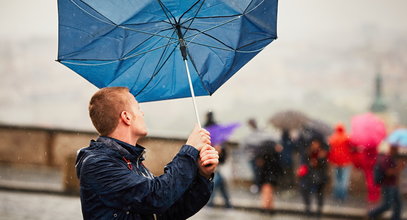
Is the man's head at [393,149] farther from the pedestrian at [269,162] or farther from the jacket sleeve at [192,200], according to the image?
the jacket sleeve at [192,200]

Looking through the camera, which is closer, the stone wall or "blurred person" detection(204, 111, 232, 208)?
"blurred person" detection(204, 111, 232, 208)

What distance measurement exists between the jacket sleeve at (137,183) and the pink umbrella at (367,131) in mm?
7223

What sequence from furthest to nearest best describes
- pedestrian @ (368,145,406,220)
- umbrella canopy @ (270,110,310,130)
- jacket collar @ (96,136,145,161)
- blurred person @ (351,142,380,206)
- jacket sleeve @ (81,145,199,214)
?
umbrella canopy @ (270,110,310,130)
blurred person @ (351,142,380,206)
pedestrian @ (368,145,406,220)
jacket collar @ (96,136,145,161)
jacket sleeve @ (81,145,199,214)

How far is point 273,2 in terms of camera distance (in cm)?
287

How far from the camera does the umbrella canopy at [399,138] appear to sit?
8.51m

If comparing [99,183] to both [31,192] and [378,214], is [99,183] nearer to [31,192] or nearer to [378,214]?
[378,214]

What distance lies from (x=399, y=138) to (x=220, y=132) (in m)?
2.31

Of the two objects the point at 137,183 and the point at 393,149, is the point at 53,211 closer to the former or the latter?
the point at 393,149

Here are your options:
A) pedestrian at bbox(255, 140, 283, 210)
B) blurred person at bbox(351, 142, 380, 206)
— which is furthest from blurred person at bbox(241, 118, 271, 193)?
blurred person at bbox(351, 142, 380, 206)

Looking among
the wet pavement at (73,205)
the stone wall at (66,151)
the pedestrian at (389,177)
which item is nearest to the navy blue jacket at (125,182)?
the pedestrian at (389,177)

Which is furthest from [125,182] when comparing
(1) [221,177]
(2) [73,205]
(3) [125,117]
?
(2) [73,205]

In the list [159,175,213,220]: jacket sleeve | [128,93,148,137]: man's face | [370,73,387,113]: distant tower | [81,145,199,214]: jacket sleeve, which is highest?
[128,93,148,137]: man's face

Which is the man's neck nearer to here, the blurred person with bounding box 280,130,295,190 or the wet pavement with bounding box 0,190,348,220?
the wet pavement with bounding box 0,190,348,220

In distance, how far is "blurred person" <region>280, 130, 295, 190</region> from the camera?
965 centimetres
